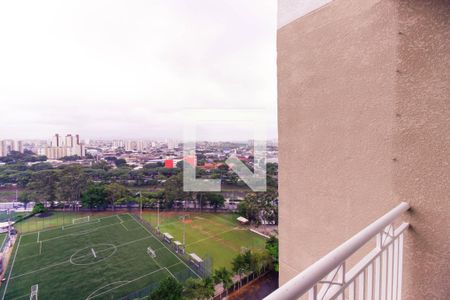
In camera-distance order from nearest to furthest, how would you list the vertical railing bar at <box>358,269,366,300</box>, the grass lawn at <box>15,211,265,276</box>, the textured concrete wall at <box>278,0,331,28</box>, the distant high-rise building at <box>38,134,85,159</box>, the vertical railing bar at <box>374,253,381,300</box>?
1. the vertical railing bar at <box>358,269,366,300</box>
2. the vertical railing bar at <box>374,253,381,300</box>
3. the textured concrete wall at <box>278,0,331,28</box>
4. the distant high-rise building at <box>38,134,85,159</box>
5. the grass lawn at <box>15,211,265,276</box>

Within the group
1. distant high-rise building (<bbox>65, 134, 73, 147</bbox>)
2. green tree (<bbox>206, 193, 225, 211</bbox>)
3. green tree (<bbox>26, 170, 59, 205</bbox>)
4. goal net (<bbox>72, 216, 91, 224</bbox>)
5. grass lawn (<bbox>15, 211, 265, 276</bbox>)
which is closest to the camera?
green tree (<bbox>26, 170, 59, 205</bbox>)

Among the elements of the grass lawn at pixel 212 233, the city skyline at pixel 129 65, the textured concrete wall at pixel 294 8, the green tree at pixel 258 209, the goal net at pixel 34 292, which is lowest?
the goal net at pixel 34 292

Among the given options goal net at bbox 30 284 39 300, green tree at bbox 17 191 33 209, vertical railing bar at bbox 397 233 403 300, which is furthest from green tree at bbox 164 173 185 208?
vertical railing bar at bbox 397 233 403 300

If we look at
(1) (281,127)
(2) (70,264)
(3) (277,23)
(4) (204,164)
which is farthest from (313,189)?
(2) (70,264)

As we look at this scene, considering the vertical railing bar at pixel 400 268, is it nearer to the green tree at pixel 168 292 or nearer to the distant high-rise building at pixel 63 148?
the green tree at pixel 168 292

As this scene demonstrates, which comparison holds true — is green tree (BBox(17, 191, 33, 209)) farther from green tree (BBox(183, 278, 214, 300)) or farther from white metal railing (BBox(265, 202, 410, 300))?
white metal railing (BBox(265, 202, 410, 300))

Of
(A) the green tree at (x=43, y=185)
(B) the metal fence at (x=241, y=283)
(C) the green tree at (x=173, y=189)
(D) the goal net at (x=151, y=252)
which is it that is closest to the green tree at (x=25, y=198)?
(A) the green tree at (x=43, y=185)
